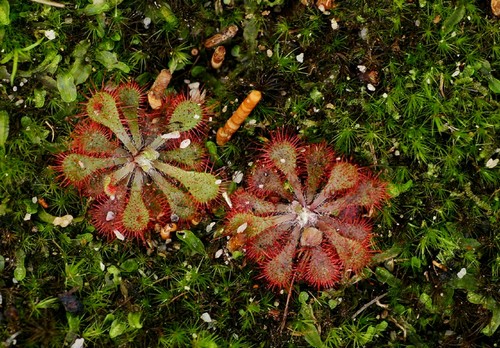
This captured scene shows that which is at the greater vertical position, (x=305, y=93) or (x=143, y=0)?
(x=143, y=0)

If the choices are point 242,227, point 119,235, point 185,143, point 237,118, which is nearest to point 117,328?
point 119,235

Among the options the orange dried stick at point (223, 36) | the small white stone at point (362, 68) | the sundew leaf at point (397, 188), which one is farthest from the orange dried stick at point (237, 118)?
the sundew leaf at point (397, 188)

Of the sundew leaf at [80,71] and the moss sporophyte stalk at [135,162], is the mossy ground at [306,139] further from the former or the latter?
the moss sporophyte stalk at [135,162]

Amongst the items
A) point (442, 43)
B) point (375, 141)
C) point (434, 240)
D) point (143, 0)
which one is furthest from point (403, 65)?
point (143, 0)

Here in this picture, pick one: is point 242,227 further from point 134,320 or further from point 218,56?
point 218,56

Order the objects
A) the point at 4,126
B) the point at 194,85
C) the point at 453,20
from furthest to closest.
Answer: the point at 194,85 → the point at 453,20 → the point at 4,126

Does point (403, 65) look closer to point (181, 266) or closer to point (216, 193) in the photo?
point (216, 193)
